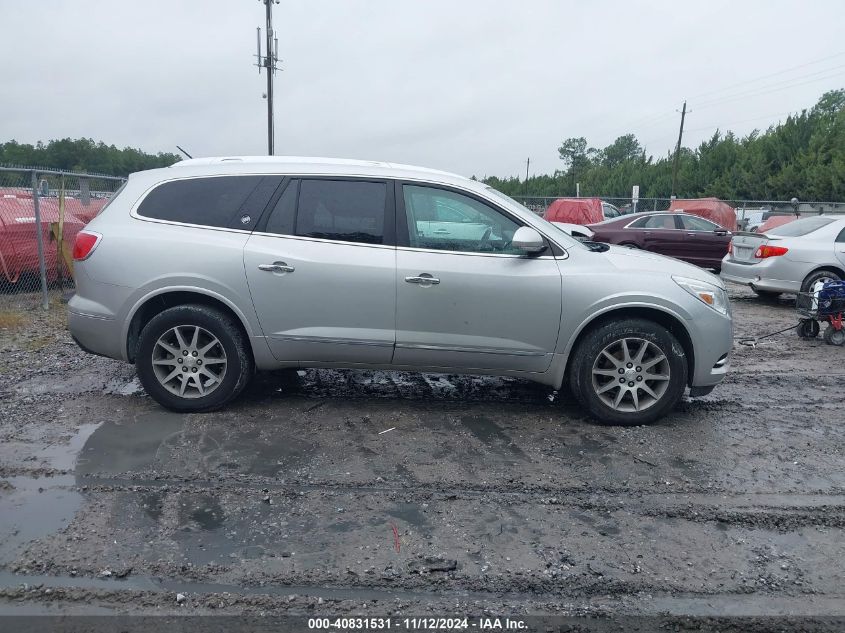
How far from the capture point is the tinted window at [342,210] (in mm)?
5184

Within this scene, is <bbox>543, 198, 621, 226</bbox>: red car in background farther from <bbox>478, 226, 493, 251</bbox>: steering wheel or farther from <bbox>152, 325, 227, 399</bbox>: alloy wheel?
<bbox>152, 325, 227, 399</bbox>: alloy wheel

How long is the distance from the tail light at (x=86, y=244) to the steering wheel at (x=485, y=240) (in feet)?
9.16

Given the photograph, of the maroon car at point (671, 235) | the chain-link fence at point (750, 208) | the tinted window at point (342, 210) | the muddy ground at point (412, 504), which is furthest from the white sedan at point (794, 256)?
the chain-link fence at point (750, 208)

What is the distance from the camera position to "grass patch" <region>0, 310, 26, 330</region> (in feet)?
27.3

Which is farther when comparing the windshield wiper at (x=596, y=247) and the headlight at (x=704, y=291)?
the windshield wiper at (x=596, y=247)

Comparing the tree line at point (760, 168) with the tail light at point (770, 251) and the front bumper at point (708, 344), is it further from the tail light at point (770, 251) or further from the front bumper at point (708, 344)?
the front bumper at point (708, 344)

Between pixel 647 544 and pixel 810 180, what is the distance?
49898mm

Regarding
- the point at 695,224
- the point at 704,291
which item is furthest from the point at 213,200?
the point at 695,224

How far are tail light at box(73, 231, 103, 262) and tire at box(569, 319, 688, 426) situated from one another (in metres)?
3.62

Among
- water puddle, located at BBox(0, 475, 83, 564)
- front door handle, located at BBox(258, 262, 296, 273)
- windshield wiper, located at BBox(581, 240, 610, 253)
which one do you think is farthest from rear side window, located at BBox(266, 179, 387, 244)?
water puddle, located at BBox(0, 475, 83, 564)

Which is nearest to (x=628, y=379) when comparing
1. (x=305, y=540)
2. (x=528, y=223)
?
(x=528, y=223)

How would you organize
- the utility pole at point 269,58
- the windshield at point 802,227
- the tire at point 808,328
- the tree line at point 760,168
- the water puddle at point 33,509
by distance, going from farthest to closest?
the tree line at point 760,168 < the utility pole at point 269,58 < the windshield at point 802,227 < the tire at point 808,328 < the water puddle at point 33,509

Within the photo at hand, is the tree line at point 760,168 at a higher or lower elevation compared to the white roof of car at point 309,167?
higher

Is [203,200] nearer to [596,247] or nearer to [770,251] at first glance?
[596,247]
